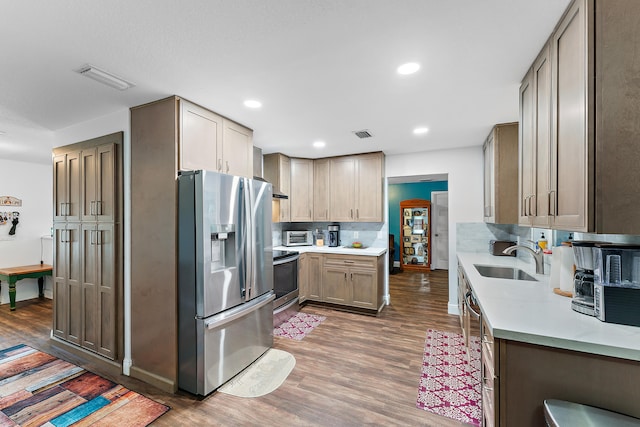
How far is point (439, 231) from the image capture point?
739 centimetres

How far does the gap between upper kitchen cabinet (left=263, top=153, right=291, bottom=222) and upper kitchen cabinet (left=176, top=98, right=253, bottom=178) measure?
4.31ft

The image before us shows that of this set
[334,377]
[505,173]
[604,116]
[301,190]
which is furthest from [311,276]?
[604,116]

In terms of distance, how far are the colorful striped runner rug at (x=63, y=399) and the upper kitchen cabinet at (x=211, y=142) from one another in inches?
74.2

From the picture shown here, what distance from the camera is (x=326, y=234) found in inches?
200

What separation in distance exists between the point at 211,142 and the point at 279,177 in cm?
189

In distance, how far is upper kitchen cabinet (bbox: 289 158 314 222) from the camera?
15.3ft

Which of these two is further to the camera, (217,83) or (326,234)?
(326,234)

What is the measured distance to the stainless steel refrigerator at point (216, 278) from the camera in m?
2.17

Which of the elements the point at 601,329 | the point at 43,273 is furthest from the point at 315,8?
the point at 43,273

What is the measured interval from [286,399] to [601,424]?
6.20 feet

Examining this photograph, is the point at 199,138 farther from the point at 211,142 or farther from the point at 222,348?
the point at 222,348

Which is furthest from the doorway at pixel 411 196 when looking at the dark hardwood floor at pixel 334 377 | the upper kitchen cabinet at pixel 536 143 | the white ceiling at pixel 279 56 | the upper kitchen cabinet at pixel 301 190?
the upper kitchen cabinet at pixel 536 143

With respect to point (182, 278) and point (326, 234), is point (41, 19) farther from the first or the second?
point (326, 234)

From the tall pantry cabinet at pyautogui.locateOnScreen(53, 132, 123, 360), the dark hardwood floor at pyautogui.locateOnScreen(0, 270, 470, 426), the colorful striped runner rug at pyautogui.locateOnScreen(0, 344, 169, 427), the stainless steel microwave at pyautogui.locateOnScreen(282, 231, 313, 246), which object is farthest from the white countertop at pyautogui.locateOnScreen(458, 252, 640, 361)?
the stainless steel microwave at pyautogui.locateOnScreen(282, 231, 313, 246)
